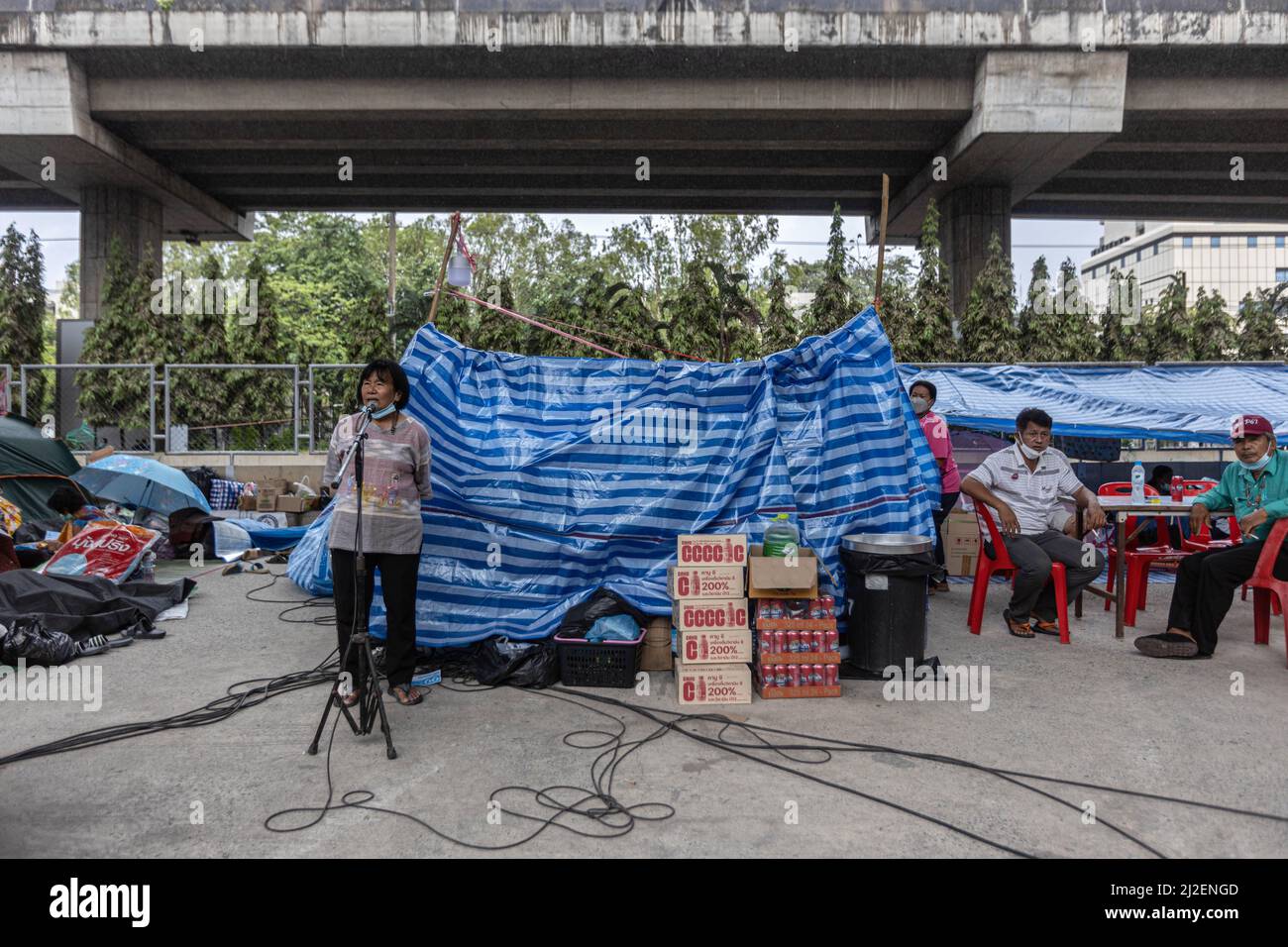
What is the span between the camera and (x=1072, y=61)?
50.3ft

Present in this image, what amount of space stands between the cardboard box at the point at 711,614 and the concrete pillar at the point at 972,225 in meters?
15.9

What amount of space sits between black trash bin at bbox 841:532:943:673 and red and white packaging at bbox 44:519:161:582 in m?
6.26

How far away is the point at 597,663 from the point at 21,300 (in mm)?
22475

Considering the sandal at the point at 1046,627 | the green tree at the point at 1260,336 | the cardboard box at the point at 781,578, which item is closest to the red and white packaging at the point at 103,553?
the cardboard box at the point at 781,578

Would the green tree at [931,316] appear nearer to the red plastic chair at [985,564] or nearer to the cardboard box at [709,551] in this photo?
the red plastic chair at [985,564]

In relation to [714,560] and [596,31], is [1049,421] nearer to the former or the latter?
[714,560]

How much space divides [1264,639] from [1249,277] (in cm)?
8215

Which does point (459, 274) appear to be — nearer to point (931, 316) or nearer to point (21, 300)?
point (931, 316)

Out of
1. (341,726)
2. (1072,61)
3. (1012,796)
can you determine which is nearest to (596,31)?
(1072,61)


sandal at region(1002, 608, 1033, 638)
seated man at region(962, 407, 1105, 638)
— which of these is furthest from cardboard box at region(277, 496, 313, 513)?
sandal at region(1002, 608, 1033, 638)

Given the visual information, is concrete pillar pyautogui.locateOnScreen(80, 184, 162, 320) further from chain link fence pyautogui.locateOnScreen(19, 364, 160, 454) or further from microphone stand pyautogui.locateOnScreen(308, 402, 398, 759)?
microphone stand pyautogui.locateOnScreen(308, 402, 398, 759)

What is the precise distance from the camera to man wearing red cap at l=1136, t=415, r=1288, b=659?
602cm

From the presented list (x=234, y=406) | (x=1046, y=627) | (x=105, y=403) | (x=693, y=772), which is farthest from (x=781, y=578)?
(x=105, y=403)

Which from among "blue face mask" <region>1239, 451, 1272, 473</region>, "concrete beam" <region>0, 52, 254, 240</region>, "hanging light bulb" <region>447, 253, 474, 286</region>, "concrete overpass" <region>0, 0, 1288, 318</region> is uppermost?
"concrete overpass" <region>0, 0, 1288, 318</region>
